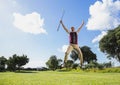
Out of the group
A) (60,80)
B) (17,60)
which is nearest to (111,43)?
(17,60)

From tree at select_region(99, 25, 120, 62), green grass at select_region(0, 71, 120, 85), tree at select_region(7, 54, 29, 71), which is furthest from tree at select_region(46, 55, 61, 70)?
green grass at select_region(0, 71, 120, 85)

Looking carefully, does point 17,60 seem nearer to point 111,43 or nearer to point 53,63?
point 111,43

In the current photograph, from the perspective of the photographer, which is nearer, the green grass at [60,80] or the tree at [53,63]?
the green grass at [60,80]

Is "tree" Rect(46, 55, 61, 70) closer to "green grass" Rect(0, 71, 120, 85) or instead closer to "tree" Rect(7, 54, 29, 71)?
"tree" Rect(7, 54, 29, 71)

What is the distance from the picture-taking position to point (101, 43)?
297ft

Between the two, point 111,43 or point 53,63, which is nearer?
point 111,43

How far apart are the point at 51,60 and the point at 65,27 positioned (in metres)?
117

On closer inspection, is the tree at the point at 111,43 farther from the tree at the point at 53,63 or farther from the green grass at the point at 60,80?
the green grass at the point at 60,80

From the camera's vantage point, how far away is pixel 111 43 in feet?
287

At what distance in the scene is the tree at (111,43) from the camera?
86.6 m

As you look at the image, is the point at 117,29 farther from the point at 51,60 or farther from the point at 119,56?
the point at 51,60

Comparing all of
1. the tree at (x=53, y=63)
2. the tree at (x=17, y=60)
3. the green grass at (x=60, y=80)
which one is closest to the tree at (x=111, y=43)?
the tree at (x=17, y=60)

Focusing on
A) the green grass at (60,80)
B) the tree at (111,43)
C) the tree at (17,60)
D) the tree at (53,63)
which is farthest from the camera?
the tree at (53,63)

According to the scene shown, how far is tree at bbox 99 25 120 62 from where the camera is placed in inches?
3411
